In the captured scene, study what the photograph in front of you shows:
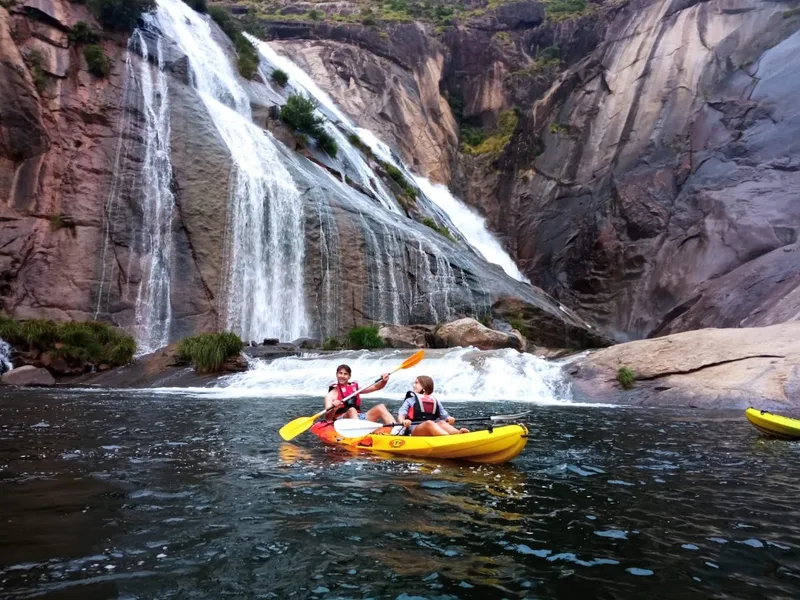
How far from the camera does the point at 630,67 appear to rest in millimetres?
35781

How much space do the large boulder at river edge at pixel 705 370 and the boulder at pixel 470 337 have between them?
13.2ft

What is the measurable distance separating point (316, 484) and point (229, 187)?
1895cm

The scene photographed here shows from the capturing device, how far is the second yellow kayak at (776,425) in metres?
8.12

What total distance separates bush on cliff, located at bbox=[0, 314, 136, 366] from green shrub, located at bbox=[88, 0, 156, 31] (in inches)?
563

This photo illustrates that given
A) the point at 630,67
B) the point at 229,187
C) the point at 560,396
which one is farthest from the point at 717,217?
the point at 229,187

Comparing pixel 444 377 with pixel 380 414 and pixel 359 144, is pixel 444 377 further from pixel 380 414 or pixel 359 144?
pixel 359 144

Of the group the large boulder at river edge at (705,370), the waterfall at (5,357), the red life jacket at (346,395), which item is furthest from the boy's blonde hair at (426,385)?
the waterfall at (5,357)

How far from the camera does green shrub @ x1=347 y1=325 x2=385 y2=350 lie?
747 inches

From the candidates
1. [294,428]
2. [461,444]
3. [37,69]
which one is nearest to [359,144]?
[37,69]

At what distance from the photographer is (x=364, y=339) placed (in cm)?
1906

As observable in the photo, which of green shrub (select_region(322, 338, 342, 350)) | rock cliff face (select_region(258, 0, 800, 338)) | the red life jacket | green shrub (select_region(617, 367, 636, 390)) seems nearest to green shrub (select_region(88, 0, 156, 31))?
green shrub (select_region(322, 338, 342, 350))

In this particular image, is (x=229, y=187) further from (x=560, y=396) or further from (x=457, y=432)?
(x=457, y=432)

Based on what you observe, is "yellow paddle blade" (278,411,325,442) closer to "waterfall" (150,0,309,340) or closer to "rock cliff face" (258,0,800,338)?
"waterfall" (150,0,309,340)

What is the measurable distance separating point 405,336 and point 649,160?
19.6 metres
